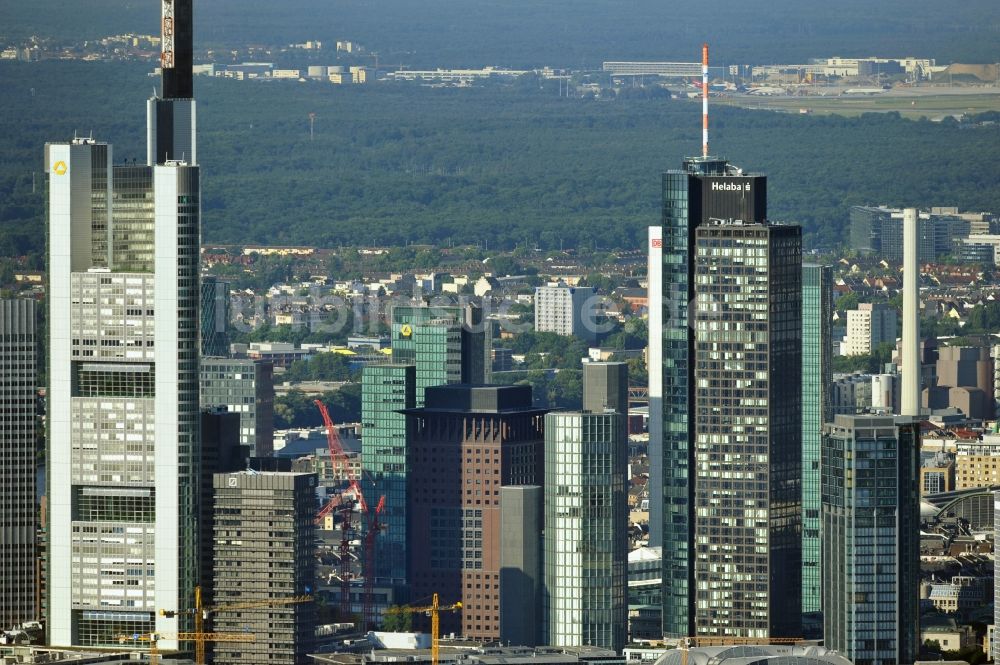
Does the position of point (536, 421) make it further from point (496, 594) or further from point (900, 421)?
point (900, 421)

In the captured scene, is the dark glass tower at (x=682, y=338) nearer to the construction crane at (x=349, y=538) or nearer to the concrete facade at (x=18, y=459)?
the construction crane at (x=349, y=538)

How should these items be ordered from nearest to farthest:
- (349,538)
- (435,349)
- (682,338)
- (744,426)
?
(744,426) < (682,338) < (349,538) < (435,349)

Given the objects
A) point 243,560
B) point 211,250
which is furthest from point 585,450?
point 211,250

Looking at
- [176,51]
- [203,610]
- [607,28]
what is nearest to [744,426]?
[203,610]

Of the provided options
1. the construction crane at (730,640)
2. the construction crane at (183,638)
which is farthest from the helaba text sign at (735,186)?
the construction crane at (183,638)

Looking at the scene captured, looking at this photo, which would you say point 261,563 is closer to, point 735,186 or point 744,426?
point 744,426
